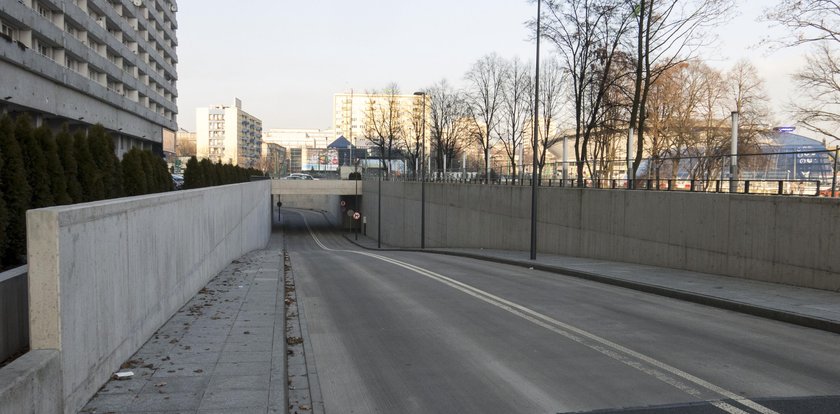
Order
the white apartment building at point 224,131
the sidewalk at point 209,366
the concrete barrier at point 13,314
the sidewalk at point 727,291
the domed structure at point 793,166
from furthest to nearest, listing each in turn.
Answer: the white apartment building at point 224,131 → the domed structure at point 793,166 → the sidewalk at point 727,291 → the sidewalk at point 209,366 → the concrete barrier at point 13,314

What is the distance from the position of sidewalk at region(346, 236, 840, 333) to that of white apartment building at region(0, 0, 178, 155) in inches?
662

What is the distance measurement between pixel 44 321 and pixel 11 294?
0.97 m

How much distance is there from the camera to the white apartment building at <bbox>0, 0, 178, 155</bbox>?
35469 millimetres

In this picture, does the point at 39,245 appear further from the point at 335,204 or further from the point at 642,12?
the point at 335,204

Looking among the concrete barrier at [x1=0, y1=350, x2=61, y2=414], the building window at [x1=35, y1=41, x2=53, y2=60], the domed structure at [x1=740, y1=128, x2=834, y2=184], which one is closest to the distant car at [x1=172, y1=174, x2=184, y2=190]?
the building window at [x1=35, y1=41, x2=53, y2=60]

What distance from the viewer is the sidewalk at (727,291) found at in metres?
10.7

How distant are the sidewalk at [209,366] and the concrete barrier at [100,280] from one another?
23cm

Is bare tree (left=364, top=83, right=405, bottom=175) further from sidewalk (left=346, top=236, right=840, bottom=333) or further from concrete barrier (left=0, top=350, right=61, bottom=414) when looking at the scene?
concrete barrier (left=0, top=350, right=61, bottom=414)

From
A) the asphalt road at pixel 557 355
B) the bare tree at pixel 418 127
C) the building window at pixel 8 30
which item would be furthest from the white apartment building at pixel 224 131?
the asphalt road at pixel 557 355

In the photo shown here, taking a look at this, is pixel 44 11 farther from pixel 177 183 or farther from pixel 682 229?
pixel 682 229

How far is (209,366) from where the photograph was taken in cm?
714

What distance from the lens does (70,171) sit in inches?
391

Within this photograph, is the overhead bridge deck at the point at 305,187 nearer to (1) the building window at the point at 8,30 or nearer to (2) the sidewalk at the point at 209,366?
(1) the building window at the point at 8,30

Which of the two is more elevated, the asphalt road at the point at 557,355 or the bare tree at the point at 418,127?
the bare tree at the point at 418,127
